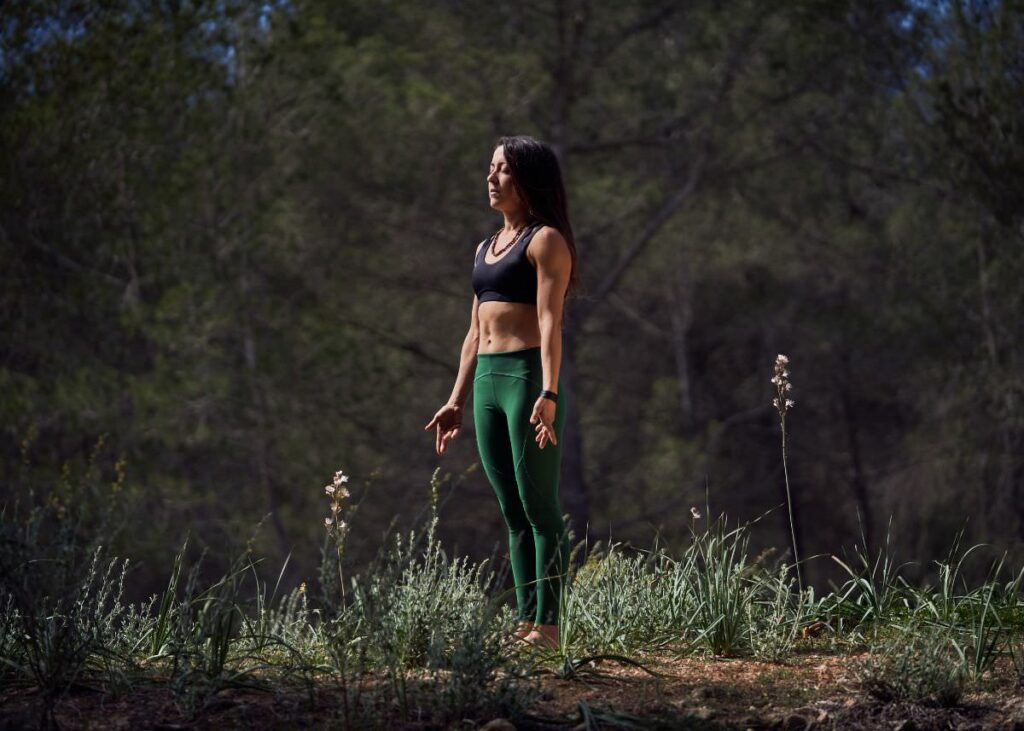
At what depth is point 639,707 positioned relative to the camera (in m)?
3.51

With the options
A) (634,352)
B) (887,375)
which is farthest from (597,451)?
(887,375)

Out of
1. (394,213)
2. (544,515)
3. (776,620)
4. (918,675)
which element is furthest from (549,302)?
(394,213)

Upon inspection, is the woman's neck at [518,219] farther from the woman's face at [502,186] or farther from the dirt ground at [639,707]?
the dirt ground at [639,707]

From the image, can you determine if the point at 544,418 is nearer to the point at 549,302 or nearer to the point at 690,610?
the point at 549,302

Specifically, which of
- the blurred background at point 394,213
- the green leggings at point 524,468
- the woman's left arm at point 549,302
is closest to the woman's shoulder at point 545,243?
the woman's left arm at point 549,302

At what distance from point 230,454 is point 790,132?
7.12m

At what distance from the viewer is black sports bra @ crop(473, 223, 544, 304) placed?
439cm

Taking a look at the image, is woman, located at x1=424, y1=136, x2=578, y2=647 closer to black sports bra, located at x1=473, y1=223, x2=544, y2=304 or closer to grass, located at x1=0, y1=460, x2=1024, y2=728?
black sports bra, located at x1=473, y1=223, x2=544, y2=304

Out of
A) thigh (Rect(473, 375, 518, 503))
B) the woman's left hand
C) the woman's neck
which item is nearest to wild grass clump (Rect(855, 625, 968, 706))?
the woman's left hand

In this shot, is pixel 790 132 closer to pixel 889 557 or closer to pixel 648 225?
pixel 648 225

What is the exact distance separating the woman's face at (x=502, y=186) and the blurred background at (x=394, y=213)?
723cm

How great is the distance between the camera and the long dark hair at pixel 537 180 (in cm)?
445

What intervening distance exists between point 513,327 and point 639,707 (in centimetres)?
139

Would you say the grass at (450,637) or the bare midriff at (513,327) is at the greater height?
the bare midriff at (513,327)
